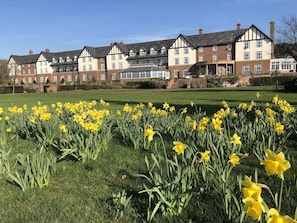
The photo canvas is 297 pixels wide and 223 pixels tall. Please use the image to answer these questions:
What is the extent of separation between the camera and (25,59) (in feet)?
301

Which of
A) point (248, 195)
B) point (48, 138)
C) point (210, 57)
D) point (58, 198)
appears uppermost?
point (210, 57)

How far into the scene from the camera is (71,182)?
13.5 ft

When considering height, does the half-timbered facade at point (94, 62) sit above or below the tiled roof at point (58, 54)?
below

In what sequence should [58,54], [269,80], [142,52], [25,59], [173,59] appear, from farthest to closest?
1. [25,59]
2. [58,54]
3. [142,52]
4. [173,59]
5. [269,80]

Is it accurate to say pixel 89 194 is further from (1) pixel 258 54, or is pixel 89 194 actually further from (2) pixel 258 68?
(2) pixel 258 68

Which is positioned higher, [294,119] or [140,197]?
[294,119]

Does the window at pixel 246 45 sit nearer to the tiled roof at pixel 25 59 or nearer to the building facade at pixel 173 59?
the building facade at pixel 173 59

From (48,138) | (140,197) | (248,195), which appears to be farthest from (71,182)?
(248,195)

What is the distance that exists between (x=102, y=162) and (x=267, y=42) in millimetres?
59828

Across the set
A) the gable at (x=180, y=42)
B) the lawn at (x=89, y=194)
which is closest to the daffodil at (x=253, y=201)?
the lawn at (x=89, y=194)

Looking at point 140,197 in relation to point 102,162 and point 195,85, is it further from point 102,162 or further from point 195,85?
point 195,85

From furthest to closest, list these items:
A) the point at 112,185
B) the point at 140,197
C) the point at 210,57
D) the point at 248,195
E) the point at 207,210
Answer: the point at 210,57 < the point at 112,185 < the point at 140,197 < the point at 207,210 < the point at 248,195

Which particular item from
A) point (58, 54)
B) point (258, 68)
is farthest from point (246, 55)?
point (58, 54)

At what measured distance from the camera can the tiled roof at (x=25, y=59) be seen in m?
89.7
